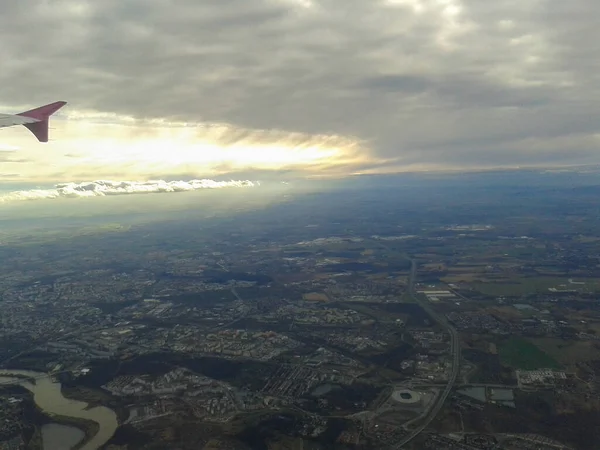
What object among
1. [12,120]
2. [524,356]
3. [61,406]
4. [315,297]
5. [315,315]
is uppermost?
[12,120]

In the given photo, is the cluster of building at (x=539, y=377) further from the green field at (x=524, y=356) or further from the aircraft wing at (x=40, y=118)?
the aircraft wing at (x=40, y=118)

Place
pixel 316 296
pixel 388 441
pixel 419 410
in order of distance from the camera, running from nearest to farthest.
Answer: pixel 388 441 → pixel 419 410 → pixel 316 296

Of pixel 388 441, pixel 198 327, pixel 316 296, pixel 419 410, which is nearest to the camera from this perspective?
pixel 388 441

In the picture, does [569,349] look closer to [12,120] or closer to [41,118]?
[41,118]

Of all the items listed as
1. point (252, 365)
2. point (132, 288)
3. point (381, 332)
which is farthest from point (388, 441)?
point (132, 288)

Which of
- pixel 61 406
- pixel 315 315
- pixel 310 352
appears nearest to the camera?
pixel 61 406

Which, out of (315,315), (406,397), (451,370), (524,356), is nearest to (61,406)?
(406,397)

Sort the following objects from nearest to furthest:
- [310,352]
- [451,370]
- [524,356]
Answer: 1. [451,370]
2. [524,356]
3. [310,352]

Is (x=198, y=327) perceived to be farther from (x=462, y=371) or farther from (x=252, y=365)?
(x=462, y=371)
